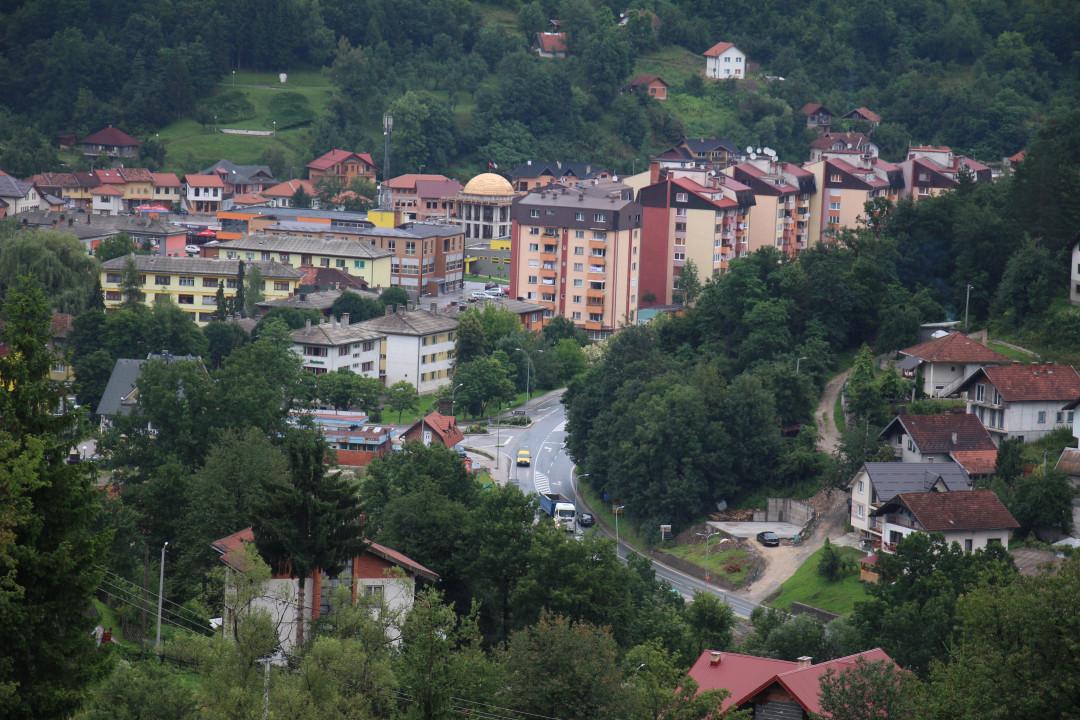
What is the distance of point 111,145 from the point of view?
231ft

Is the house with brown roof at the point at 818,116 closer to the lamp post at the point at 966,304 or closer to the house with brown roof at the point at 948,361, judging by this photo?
the lamp post at the point at 966,304

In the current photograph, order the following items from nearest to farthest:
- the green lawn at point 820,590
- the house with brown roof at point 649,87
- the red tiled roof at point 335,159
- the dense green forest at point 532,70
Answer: the green lawn at point 820,590 < the red tiled roof at point 335,159 < the dense green forest at point 532,70 < the house with brown roof at point 649,87

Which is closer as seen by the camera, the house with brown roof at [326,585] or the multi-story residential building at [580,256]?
the house with brown roof at [326,585]

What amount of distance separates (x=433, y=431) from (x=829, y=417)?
26.7ft

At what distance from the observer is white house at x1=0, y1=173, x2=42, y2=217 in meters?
60.7

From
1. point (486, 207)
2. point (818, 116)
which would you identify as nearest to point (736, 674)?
point (486, 207)

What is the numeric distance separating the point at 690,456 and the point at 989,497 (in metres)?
6.84

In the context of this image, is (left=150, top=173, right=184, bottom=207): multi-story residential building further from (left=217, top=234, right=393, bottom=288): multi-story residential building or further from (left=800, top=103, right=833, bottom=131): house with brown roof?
(left=800, top=103, right=833, bottom=131): house with brown roof

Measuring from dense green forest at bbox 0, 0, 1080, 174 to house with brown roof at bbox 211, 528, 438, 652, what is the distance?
159 ft

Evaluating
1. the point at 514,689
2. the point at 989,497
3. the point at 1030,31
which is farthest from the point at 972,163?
the point at 514,689

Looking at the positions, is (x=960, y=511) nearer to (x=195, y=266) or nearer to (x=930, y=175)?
(x=195, y=266)

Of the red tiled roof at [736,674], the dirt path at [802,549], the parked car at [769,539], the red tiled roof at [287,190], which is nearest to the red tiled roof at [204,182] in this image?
the red tiled roof at [287,190]

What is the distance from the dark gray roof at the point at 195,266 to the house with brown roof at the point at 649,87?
28203 millimetres

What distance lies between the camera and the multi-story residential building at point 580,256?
5153 cm
